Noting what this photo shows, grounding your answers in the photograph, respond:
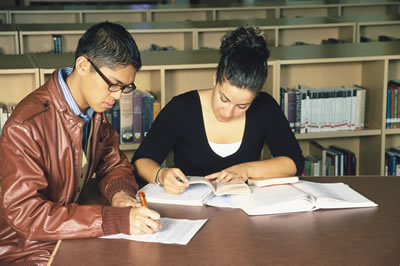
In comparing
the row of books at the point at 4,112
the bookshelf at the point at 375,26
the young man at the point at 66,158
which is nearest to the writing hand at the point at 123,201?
the young man at the point at 66,158

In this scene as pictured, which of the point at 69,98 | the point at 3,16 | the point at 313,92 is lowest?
the point at 313,92

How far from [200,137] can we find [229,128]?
13cm

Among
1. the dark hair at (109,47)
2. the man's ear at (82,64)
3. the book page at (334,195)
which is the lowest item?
the book page at (334,195)

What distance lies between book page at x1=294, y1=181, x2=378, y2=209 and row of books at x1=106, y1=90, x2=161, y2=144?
133 centimetres

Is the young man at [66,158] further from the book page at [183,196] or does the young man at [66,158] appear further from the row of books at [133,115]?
the row of books at [133,115]

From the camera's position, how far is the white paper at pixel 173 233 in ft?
5.16

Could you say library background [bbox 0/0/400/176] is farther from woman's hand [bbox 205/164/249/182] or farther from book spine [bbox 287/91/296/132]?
woman's hand [bbox 205/164/249/182]

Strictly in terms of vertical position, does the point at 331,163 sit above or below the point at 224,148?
below

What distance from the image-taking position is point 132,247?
1.53 m

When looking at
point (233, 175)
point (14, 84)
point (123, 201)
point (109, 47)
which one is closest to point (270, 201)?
point (233, 175)

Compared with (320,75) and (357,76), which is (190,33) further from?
(357,76)

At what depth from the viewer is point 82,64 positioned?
1.74 meters

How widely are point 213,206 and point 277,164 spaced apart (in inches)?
19.3

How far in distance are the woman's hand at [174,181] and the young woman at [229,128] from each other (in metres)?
0.14
